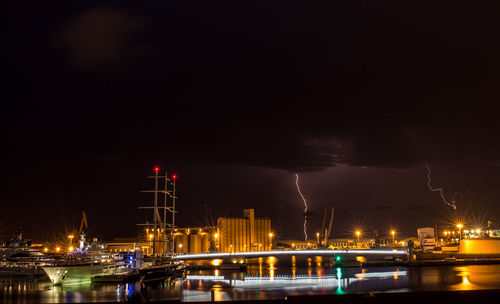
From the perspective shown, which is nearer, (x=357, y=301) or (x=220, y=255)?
(x=357, y=301)

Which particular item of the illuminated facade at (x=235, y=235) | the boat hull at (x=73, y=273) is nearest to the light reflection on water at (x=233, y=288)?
the boat hull at (x=73, y=273)

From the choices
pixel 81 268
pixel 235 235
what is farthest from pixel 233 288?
pixel 235 235

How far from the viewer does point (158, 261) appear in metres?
73.7

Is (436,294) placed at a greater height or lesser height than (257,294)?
greater

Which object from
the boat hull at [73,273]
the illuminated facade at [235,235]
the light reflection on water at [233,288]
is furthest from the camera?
the illuminated facade at [235,235]

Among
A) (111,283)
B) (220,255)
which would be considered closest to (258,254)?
(220,255)

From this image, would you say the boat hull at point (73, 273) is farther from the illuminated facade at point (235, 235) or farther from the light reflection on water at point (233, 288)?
the illuminated facade at point (235, 235)

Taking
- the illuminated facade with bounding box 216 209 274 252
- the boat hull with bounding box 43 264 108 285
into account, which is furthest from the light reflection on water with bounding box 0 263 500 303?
the illuminated facade with bounding box 216 209 274 252

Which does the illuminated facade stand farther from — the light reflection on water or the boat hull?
the light reflection on water

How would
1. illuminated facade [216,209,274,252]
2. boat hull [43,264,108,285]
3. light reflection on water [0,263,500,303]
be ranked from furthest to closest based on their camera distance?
illuminated facade [216,209,274,252], boat hull [43,264,108,285], light reflection on water [0,263,500,303]

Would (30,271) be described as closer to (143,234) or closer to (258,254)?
(258,254)

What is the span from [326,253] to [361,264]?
25.8ft

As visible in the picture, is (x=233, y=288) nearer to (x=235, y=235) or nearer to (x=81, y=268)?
(x=81, y=268)

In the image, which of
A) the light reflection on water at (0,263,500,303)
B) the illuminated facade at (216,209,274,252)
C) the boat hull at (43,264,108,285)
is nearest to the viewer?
the light reflection on water at (0,263,500,303)
